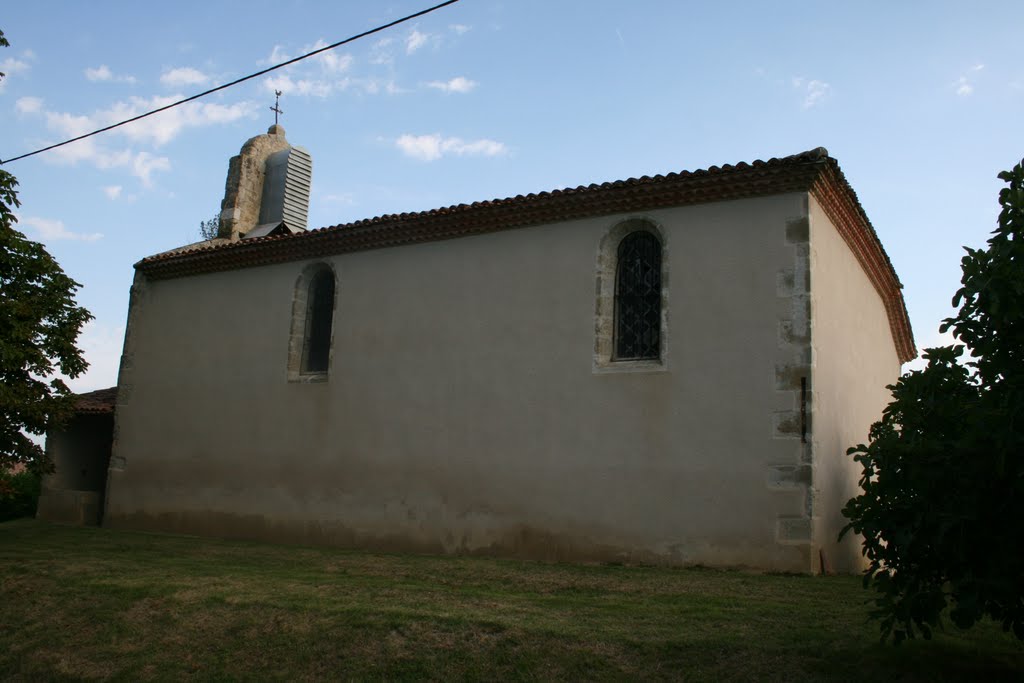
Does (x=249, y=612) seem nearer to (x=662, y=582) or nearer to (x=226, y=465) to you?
(x=662, y=582)

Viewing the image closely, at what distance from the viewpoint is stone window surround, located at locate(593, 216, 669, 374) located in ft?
34.7

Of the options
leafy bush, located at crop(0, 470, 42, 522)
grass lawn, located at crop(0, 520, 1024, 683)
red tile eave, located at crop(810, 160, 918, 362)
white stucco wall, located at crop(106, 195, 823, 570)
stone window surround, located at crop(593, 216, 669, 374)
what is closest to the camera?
grass lawn, located at crop(0, 520, 1024, 683)

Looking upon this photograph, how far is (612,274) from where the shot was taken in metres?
11.2

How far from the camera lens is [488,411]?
456 inches

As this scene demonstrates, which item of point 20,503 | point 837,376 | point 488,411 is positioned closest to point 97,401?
point 20,503

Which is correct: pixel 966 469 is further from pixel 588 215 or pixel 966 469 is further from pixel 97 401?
pixel 97 401

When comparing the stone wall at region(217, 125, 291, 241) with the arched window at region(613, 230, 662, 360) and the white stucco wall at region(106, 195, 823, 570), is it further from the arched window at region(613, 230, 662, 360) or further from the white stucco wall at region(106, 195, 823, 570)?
the arched window at region(613, 230, 662, 360)

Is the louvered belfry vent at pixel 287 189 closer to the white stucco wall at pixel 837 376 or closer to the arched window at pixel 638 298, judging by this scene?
the arched window at pixel 638 298

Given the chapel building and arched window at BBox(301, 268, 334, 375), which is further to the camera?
arched window at BBox(301, 268, 334, 375)

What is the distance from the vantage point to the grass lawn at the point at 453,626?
6.03 m

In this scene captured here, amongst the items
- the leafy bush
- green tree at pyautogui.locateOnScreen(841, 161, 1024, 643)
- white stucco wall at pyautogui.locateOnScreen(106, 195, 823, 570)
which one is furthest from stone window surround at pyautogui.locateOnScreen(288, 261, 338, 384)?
green tree at pyautogui.locateOnScreen(841, 161, 1024, 643)

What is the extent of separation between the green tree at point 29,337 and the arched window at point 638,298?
7.17 meters

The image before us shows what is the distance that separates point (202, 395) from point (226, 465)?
1468 mm

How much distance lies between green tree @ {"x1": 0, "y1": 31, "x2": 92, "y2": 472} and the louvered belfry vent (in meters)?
7.71
